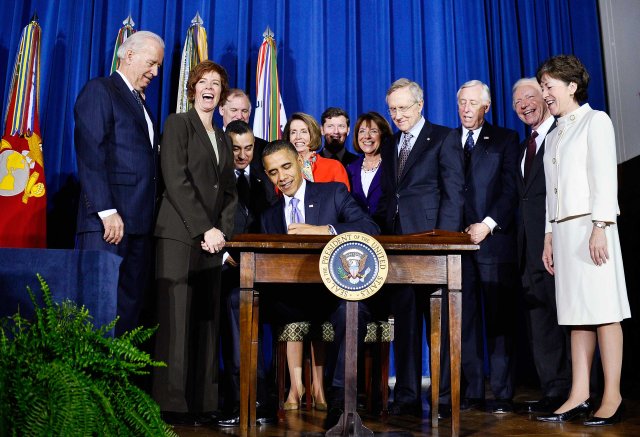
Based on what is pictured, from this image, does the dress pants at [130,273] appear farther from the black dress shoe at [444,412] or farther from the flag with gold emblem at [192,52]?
the flag with gold emblem at [192,52]

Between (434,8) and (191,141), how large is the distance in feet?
9.45

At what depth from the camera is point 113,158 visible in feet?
10.4

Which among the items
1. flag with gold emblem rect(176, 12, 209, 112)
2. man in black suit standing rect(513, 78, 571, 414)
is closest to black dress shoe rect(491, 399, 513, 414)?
man in black suit standing rect(513, 78, 571, 414)

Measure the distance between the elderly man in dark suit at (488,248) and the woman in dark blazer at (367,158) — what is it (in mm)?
543

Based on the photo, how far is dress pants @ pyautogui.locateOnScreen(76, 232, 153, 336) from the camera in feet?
10.2

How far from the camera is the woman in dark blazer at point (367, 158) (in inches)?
162

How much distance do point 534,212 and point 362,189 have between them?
40.1 inches

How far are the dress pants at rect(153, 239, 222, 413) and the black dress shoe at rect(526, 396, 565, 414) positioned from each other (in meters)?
1.51

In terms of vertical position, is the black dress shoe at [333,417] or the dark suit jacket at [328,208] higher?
the dark suit jacket at [328,208]

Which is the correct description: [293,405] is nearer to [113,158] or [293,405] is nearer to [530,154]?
[113,158]

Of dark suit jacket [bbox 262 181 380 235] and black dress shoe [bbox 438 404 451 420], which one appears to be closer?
black dress shoe [bbox 438 404 451 420]

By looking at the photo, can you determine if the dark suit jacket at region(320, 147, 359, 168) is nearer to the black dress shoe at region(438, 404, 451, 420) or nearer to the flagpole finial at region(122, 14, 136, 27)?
the flagpole finial at region(122, 14, 136, 27)

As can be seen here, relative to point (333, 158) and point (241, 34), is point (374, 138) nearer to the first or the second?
point (333, 158)

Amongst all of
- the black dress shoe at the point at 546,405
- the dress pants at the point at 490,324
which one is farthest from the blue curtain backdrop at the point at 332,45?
the black dress shoe at the point at 546,405
